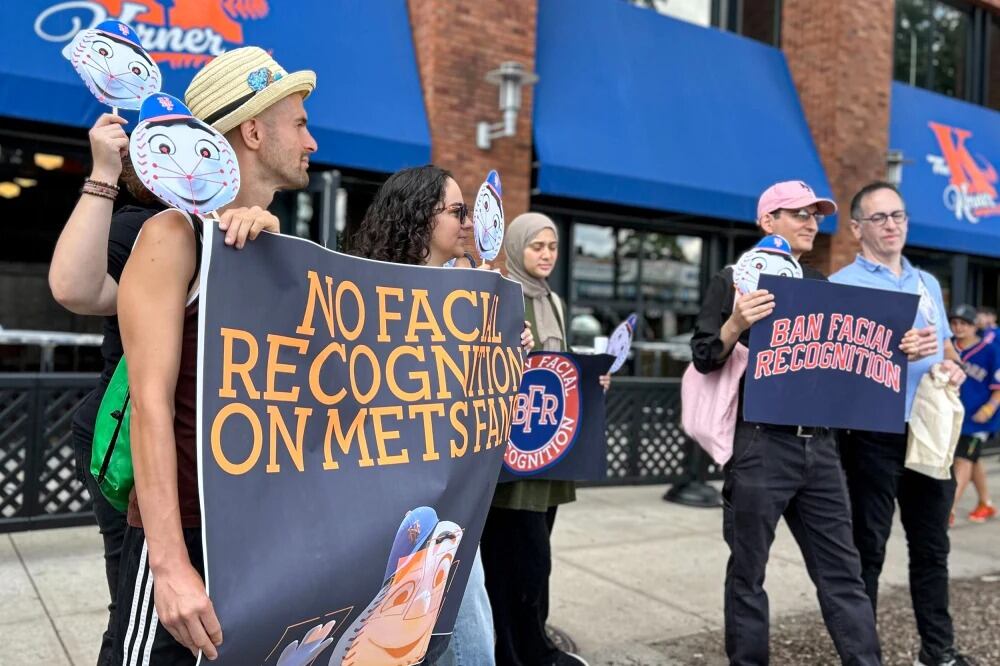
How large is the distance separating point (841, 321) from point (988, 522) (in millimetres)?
5359

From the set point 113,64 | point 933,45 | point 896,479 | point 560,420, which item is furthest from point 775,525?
point 933,45

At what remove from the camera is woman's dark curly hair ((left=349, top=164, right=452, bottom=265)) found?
2.60m

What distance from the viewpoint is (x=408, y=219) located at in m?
2.61

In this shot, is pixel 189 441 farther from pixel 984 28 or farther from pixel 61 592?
pixel 984 28

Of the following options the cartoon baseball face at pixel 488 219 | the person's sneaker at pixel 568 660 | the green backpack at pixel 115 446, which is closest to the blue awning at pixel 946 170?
the person's sneaker at pixel 568 660

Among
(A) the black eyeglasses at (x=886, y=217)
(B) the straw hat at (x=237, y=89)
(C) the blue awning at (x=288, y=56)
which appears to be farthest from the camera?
(C) the blue awning at (x=288, y=56)

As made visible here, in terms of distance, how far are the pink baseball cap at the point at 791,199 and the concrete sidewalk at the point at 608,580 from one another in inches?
83.4

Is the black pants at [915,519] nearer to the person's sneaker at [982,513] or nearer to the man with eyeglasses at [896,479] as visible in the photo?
the man with eyeglasses at [896,479]

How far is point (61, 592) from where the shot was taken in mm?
4410

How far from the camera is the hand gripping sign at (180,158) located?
150 centimetres

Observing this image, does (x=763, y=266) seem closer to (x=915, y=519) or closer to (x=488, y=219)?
(x=488, y=219)

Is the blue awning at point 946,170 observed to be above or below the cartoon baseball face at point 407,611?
above

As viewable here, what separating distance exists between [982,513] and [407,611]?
7.17 meters

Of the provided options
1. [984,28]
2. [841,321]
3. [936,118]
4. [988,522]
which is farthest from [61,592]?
[984,28]
